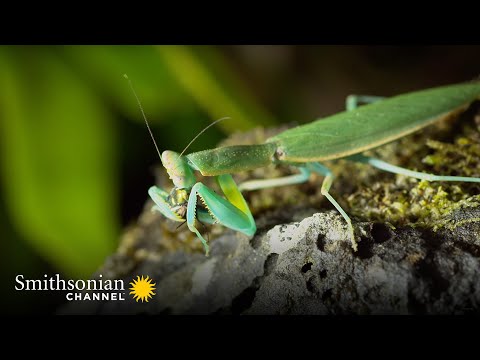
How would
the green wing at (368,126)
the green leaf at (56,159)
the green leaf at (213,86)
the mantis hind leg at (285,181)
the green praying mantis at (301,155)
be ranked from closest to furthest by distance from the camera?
1. the green praying mantis at (301,155)
2. the green wing at (368,126)
3. the mantis hind leg at (285,181)
4. the green leaf at (56,159)
5. the green leaf at (213,86)

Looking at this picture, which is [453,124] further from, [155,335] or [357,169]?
[155,335]

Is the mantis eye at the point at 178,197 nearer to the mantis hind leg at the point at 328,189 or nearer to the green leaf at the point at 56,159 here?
the mantis hind leg at the point at 328,189

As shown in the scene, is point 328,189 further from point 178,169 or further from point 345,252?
point 178,169

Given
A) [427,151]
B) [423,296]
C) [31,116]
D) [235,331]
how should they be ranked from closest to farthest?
[423,296]
[235,331]
[427,151]
[31,116]

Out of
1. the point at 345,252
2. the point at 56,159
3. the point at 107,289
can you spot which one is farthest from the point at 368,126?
the point at 56,159

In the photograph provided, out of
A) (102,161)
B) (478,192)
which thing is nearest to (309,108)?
(102,161)

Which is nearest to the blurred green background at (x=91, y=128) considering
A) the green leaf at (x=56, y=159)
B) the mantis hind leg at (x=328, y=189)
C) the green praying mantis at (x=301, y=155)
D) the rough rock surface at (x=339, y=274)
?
the green leaf at (x=56, y=159)
